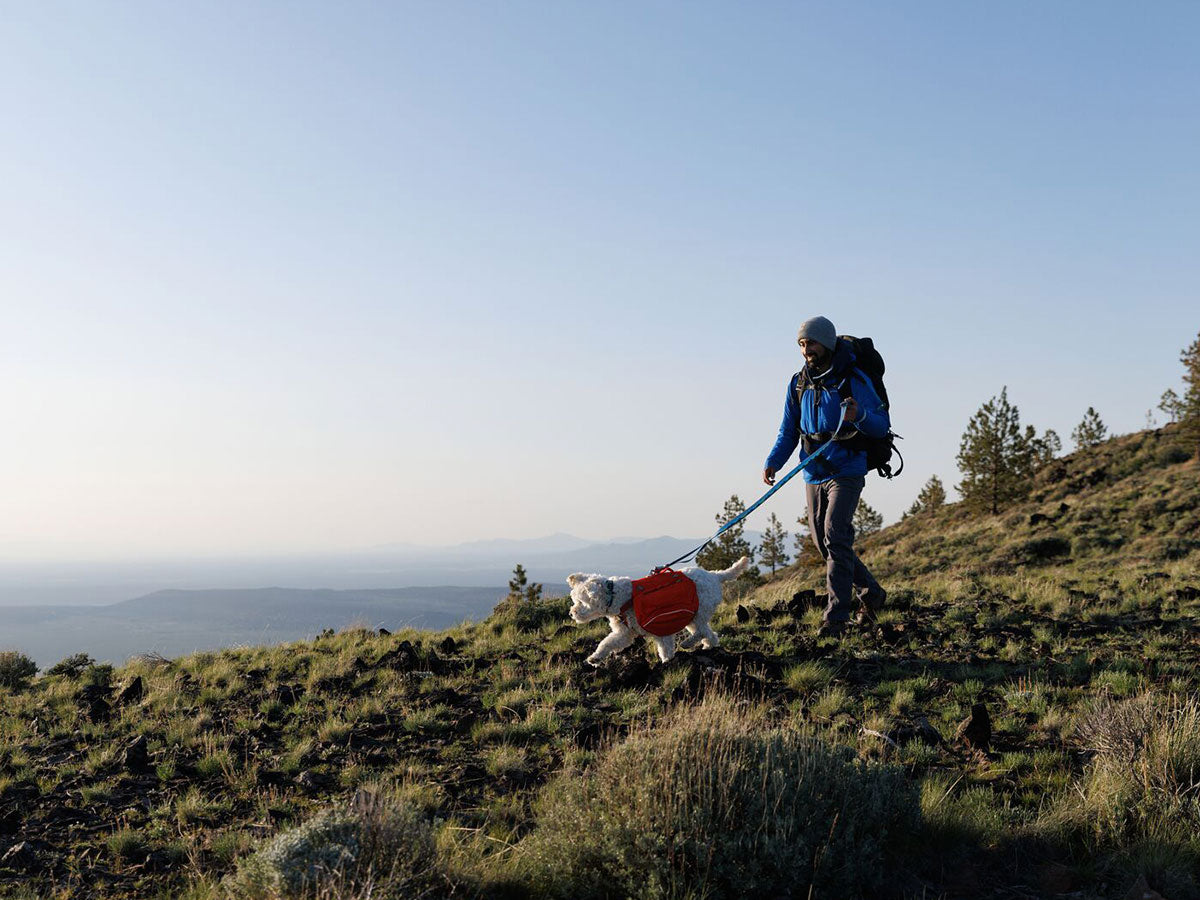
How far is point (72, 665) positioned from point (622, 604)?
26.8ft

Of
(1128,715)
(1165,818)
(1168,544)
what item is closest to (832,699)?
(1128,715)

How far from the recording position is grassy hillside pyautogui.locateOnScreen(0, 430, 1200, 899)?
3760mm

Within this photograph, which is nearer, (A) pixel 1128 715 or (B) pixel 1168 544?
(A) pixel 1128 715

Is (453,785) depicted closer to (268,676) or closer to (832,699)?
(832,699)

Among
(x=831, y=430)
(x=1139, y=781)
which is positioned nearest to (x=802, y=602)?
(x=831, y=430)

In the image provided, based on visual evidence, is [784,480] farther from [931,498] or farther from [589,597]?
[931,498]

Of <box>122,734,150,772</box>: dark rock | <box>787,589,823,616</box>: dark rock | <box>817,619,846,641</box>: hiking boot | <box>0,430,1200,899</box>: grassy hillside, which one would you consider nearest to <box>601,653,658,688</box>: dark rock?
<box>0,430,1200,899</box>: grassy hillside

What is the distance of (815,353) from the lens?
8.26m

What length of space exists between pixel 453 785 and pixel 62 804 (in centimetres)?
287

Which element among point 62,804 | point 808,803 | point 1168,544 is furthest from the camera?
point 1168,544

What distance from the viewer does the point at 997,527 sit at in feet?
88.7

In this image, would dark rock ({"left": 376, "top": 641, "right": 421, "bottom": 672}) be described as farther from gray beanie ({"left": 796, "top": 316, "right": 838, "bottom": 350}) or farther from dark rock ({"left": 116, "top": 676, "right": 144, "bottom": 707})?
gray beanie ({"left": 796, "top": 316, "right": 838, "bottom": 350})

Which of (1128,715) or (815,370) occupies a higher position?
(815,370)

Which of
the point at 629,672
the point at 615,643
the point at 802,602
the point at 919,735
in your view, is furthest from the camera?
the point at 802,602
